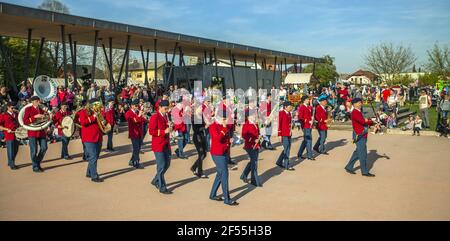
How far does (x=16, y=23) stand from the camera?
15.2 metres

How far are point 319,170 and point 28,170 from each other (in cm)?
757

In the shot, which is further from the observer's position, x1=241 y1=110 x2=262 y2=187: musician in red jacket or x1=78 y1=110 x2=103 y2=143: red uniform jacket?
x1=78 y1=110 x2=103 y2=143: red uniform jacket

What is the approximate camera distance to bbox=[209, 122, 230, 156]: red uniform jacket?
6.91 metres

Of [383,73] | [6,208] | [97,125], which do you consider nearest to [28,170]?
[97,125]

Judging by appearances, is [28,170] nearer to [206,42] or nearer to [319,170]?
[319,170]

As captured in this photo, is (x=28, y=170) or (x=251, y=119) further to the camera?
(x=28, y=170)

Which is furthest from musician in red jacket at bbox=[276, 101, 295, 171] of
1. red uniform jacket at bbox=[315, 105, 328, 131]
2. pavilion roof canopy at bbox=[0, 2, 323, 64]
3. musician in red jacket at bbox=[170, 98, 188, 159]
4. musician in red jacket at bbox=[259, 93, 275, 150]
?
pavilion roof canopy at bbox=[0, 2, 323, 64]

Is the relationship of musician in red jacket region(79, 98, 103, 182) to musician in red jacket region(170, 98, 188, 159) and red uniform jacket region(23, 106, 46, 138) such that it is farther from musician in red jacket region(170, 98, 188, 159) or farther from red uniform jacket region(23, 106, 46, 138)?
musician in red jacket region(170, 98, 188, 159)

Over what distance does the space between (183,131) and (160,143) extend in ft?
12.7

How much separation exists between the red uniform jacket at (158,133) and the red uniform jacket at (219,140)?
1.25 metres

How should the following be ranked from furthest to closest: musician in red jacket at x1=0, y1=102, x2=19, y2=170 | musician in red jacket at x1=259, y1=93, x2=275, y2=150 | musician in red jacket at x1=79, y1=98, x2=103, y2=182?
musician in red jacket at x1=259, y1=93, x2=275, y2=150, musician in red jacket at x1=0, y1=102, x2=19, y2=170, musician in red jacket at x1=79, y1=98, x2=103, y2=182

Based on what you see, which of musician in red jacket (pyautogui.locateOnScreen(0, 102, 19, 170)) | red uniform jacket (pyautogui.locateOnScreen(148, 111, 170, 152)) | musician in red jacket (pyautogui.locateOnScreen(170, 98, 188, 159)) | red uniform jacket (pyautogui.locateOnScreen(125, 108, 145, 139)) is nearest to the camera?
red uniform jacket (pyautogui.locateOnScreen(148, 111, 170, 152))

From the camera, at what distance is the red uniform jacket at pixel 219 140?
691 cm

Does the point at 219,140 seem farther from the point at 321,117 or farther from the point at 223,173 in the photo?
the point at 321,117
